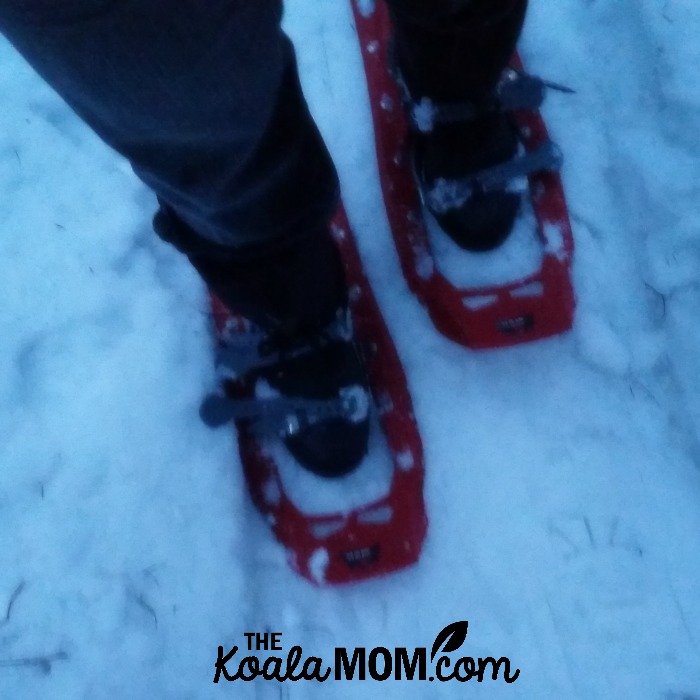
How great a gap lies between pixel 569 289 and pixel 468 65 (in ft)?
1.03

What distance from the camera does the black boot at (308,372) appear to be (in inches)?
30.1

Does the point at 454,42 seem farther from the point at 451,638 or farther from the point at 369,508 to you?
the point at 451,638

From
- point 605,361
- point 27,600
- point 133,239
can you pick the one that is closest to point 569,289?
point 605,361

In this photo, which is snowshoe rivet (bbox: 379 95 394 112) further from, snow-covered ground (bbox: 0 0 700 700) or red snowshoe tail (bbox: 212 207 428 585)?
red snowshoe tail (bbox: 212 207 428 585)

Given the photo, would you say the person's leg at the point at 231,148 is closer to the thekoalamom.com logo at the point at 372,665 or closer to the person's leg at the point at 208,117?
the person's leg at the point at 208,117

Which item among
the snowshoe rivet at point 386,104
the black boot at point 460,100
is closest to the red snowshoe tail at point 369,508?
the black boot at point 460,100

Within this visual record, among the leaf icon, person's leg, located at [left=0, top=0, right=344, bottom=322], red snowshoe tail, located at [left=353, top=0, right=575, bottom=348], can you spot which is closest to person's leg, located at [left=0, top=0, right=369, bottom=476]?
person's leg, located at [left=0, top=0, right=344, bottom=322]

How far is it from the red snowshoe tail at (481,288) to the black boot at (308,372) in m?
0.13

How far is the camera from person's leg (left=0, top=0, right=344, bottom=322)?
38 cm

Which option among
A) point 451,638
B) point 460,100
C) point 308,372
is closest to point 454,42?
point 460,100

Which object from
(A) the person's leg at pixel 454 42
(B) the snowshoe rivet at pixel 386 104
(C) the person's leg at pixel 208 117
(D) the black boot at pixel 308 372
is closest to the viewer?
(C) the person's leg at pixel 208 117

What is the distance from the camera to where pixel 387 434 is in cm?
89

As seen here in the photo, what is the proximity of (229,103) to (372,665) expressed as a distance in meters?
0.70

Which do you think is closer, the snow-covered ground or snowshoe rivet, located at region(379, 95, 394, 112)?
the snow-covered ground
